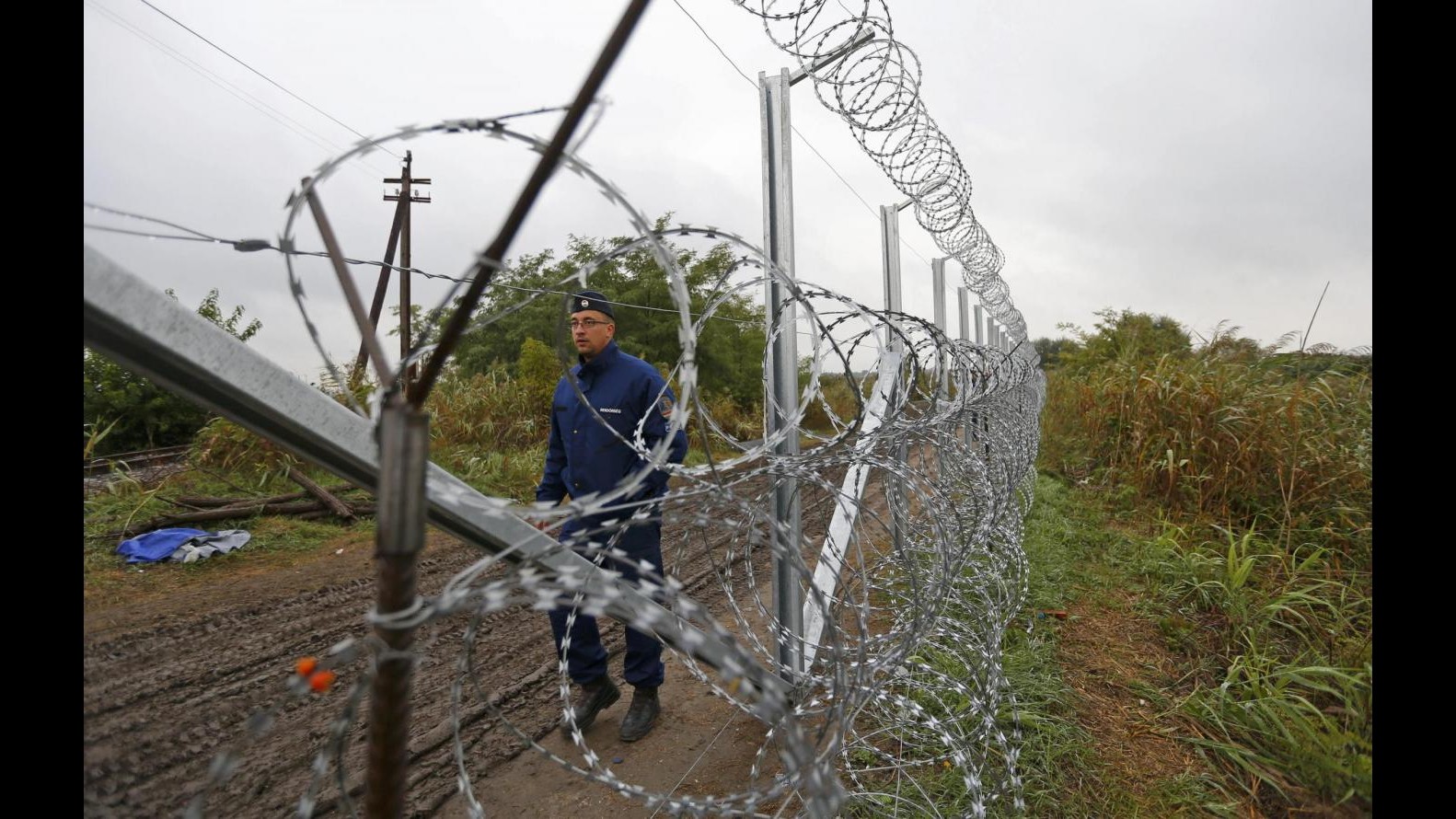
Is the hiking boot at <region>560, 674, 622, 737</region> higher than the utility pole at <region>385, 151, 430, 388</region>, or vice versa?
the utility pole at <region>385, 151, 430, 388</region>

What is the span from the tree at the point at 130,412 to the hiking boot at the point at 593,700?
7089 mm

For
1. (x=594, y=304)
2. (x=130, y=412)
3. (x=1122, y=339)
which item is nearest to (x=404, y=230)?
(x=130, y=412)

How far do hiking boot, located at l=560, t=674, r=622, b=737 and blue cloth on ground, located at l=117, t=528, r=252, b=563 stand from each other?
13.3 feet

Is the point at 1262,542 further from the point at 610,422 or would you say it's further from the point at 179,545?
the point at 179,545

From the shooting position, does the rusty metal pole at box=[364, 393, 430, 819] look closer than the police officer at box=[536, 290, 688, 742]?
Yes

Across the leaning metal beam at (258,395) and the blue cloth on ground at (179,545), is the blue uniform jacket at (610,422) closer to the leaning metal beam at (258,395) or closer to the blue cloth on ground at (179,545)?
the leaning metal beam at (258,395)

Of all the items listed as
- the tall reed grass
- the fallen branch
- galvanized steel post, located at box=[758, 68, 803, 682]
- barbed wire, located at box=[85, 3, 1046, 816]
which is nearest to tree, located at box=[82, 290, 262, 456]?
the fallen branch

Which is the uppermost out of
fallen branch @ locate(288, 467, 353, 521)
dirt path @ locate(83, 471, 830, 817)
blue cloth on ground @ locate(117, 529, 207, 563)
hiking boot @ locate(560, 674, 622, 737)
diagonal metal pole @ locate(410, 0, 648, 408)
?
diagonal metal pole @ locate(410, 0, 648, 408)

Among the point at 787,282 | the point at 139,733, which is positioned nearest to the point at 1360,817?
the point at 787,282

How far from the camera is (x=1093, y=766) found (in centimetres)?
293

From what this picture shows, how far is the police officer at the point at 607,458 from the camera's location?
10.4 ft

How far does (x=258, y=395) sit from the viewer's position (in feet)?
3.48

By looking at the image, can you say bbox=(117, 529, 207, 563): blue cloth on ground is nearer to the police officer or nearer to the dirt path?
the dirt path

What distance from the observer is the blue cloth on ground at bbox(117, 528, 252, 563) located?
212 inches
